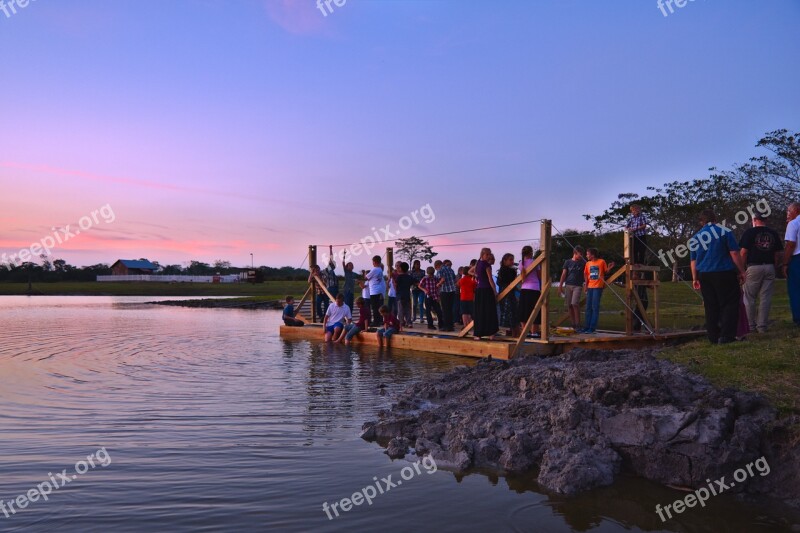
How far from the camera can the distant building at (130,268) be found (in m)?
110

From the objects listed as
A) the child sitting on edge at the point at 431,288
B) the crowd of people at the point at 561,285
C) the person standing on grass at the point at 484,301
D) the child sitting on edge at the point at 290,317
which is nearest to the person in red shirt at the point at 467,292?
the crowd of people at the point at 561,285

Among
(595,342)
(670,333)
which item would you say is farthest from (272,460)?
(670,333)

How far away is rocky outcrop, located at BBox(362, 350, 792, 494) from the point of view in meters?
4.88

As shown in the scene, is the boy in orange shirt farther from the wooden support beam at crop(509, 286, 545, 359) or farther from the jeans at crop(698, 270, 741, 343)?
the jeans at crop(698, 270, 741, 343)

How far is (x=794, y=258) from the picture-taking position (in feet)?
28.2

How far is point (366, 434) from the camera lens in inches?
252

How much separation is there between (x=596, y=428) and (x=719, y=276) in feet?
13.3

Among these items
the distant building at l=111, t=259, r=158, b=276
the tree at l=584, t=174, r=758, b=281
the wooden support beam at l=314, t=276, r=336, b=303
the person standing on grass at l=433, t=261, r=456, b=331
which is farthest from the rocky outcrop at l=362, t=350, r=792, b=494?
the distant building at l=111, t=259, r=158, b=276

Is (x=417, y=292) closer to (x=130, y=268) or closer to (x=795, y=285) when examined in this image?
(x=795, y=285)

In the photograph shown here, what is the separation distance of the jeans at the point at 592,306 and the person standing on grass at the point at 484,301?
7.20 feet

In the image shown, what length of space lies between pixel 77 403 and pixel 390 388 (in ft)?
14.1

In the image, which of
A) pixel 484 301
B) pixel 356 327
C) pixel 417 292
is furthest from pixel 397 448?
pixel 417 292

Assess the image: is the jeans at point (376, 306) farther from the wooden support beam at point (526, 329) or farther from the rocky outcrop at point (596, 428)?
the rocky outcrop at point (596, 428)

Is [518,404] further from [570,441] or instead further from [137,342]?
[137,342]
